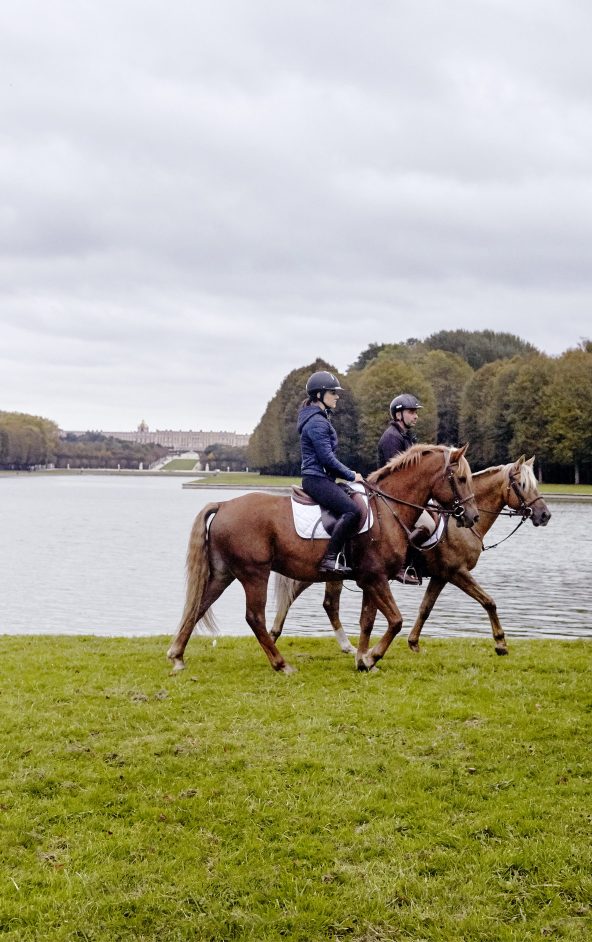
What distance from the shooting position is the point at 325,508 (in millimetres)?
11773

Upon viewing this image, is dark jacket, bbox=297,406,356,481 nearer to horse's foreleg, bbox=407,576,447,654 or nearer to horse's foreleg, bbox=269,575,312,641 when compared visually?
horse's foreleg, bbox=269,575,312,641

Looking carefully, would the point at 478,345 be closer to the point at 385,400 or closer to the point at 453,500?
the point at 385,400

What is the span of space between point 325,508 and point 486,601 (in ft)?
10.6

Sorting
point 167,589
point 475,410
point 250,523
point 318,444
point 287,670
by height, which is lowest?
point 167,589

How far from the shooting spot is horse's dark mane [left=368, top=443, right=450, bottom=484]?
40.7 ft

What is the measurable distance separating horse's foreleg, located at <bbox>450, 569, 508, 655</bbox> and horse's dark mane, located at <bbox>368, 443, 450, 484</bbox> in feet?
6.56

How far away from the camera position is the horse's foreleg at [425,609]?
45.0 ft

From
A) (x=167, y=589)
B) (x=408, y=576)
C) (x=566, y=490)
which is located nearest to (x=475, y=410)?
(x=566, y=490)

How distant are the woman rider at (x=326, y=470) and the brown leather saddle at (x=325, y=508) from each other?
0.25ft

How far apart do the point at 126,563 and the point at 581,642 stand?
1979 cm

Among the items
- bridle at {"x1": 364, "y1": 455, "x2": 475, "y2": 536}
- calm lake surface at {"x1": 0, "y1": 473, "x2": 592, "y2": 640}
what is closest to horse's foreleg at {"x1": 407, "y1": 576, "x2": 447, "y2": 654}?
bridle at {"x1": 364, "y1": 455, "x2": 475, "y2": 536}

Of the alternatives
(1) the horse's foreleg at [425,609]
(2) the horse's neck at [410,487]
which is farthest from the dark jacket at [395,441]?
(1) the horse's foreleg at [425,609]

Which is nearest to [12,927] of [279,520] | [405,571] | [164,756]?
[164,756]

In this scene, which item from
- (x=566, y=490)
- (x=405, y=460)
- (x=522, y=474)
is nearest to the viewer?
(x=405, y=460)
